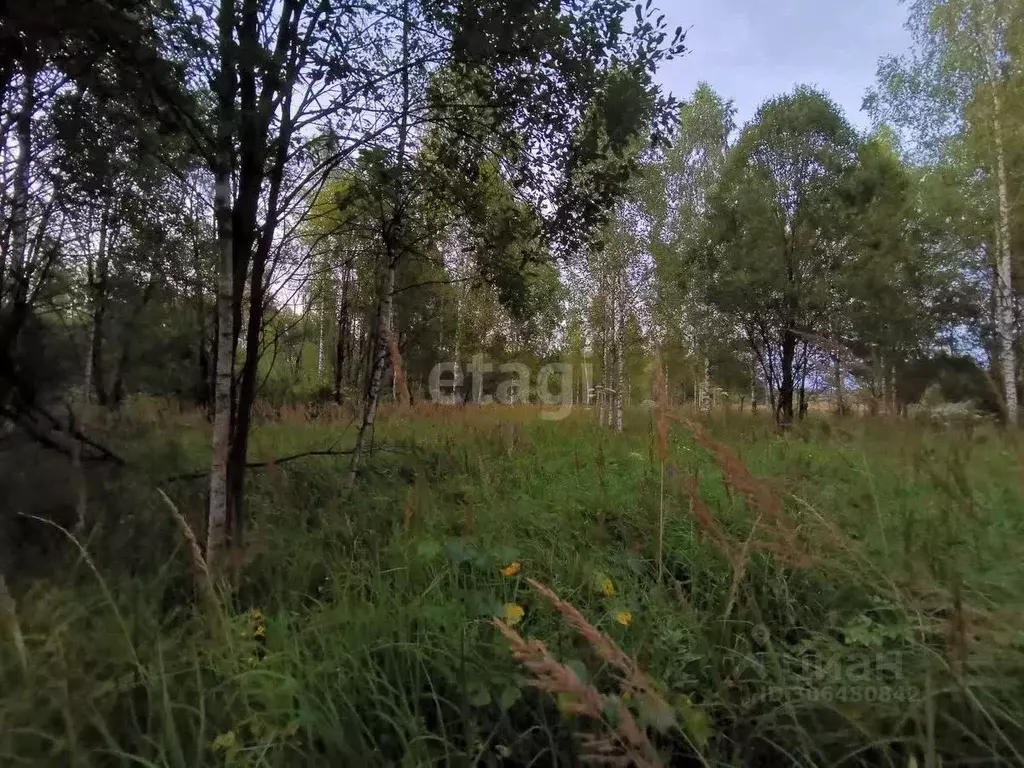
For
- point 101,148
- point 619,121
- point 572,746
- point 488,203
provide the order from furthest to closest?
1. point 488,203
2. point 619,121
3. point 101,148
4. point 572,746

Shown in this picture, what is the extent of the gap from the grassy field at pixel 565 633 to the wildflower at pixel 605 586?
0.01m

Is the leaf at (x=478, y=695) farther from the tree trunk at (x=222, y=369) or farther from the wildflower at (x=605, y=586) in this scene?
the tree trunk at (x=222, y=369)

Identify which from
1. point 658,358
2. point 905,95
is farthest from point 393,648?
point 905,95

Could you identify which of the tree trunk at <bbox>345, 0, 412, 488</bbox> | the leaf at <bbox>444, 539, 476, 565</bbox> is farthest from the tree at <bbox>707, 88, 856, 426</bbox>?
the leaf at <bbox>444, 539, 476, 565</bbox>

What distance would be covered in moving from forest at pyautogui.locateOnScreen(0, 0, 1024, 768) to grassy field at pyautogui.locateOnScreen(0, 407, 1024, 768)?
0.02 meters

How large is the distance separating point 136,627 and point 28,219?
269cm

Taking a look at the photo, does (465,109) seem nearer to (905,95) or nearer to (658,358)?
(658,358)

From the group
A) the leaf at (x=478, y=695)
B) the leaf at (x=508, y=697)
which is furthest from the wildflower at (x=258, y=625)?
the leaf at (x=508, y=697)

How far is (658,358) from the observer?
74.9 inches

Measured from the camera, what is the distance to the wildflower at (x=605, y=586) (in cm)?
222

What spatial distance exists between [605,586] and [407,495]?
1756mm

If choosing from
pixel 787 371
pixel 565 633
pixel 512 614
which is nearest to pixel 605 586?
pixel 565 633

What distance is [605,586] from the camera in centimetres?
223

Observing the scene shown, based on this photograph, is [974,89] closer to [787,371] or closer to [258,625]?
[787,371]
